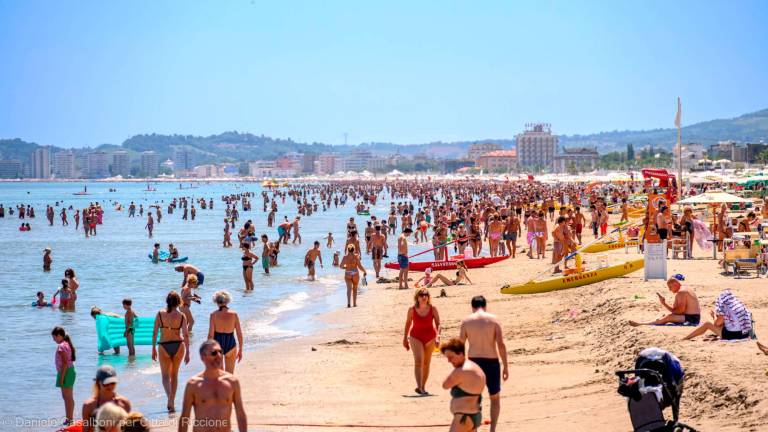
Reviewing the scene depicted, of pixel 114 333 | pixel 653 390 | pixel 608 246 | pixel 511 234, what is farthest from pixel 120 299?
pixel 653 390

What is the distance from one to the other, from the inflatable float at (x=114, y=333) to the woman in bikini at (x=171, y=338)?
12.6ft

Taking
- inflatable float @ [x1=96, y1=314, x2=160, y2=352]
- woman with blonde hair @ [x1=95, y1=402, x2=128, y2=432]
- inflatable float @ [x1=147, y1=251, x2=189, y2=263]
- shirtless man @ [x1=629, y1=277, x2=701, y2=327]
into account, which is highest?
woman with blonde hair @ [x1=95, y1=402, x2=128, y2=432]

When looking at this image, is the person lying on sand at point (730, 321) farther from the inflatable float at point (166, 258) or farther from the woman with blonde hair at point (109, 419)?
the inflatable float at point (166, 258)

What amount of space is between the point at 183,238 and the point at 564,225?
89.4ft

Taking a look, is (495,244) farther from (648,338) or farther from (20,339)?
(648,338)

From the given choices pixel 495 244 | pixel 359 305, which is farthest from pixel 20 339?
pixel 495 244

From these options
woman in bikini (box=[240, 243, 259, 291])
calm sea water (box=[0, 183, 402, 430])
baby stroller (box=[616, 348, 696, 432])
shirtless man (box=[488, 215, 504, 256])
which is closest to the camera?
baby stroller (box=[616, 348, 696, 432])

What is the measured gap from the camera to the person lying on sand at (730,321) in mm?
8688

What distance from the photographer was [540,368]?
9.65 m

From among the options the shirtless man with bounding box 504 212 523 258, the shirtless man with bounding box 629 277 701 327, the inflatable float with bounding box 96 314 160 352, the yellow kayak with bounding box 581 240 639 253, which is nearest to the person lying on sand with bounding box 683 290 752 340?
the shirtless man with bounding box 629 277 701 327

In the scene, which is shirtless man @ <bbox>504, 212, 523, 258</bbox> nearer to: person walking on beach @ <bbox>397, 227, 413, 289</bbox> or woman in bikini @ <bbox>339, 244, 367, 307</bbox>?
person walking on beach @ <bbox>397, 227, 413, 289</bbox>

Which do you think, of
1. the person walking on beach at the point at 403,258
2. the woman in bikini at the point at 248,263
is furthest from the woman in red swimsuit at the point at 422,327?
the woman in bikini at the point at 248,263

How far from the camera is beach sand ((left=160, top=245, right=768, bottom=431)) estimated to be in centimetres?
726

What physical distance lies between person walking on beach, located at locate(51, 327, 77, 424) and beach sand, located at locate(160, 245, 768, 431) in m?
1.74
